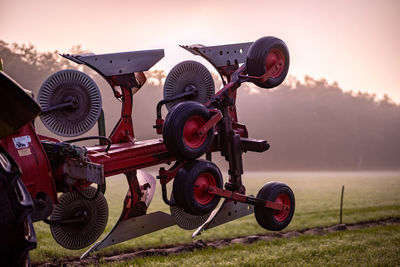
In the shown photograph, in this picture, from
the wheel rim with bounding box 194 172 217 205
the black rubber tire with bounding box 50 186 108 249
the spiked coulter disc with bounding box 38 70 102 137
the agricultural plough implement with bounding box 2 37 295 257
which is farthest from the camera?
the black rubber tire with bounding box 50 186 108 249

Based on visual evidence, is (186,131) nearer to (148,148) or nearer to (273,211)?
(148,148)

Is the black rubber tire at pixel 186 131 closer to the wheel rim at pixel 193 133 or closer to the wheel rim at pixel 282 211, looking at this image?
the wheel rim at pixel 193 133

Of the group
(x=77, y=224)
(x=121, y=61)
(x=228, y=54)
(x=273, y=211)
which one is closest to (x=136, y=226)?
(x=77, y=224)

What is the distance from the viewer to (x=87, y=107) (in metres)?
3.98

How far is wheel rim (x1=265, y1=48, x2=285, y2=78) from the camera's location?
16.0ft

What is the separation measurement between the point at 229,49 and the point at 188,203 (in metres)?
2.08

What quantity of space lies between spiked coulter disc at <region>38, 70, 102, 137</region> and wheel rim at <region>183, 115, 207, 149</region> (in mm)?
862

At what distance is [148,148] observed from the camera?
4.38 m

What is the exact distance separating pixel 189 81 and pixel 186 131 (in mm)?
892

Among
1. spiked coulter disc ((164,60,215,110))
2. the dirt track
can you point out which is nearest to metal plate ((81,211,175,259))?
spiked coulter disc ((164,60,215,110))

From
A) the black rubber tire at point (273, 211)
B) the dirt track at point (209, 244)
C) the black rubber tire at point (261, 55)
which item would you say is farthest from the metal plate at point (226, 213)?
the dirt track at point (209, 244)

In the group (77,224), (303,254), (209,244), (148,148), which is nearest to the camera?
(148,148)

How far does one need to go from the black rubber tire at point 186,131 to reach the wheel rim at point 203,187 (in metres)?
0.29

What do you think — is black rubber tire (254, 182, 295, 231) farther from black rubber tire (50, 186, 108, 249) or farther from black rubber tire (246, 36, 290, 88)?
black rubber tire (50, 186, 108, 249)
